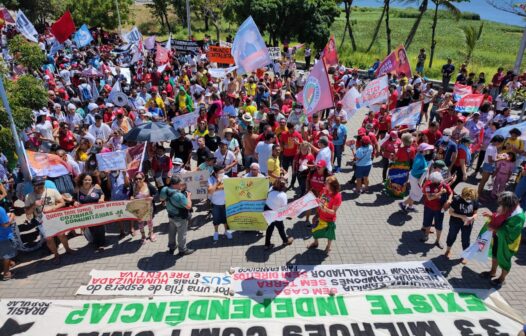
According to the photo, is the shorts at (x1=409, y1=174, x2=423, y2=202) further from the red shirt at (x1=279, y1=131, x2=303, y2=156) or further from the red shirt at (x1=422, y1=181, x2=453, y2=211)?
the red shirt at (x1=279, y1=131, x2=303, y2=156)

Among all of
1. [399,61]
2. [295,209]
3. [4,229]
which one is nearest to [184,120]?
[295,209]

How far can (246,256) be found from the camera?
7.71 metres

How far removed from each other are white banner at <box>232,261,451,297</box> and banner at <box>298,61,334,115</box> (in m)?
4.03

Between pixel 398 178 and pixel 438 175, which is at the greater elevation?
pixel 438 175

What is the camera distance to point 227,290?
664 centimetres

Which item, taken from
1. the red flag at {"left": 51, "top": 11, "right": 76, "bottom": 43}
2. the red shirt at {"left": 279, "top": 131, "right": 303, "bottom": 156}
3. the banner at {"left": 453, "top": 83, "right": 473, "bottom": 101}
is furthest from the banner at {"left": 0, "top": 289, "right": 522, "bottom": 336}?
the red flag at {"left": 51, "top": 11, "right": 76, "bottom": 43}

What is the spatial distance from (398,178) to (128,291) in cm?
703

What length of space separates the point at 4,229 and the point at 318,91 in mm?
7370

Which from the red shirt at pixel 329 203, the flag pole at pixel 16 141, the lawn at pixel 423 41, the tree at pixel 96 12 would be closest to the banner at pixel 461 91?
the red shirt at pixel 329 203

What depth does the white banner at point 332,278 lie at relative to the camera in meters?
6.66

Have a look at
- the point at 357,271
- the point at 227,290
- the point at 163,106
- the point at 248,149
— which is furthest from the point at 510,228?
the point at 163,106

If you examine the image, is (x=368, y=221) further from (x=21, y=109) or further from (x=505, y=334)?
(x=21, y=109)

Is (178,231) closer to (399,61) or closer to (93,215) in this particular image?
(93,215)

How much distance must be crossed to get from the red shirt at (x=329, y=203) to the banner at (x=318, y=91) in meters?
2.86
